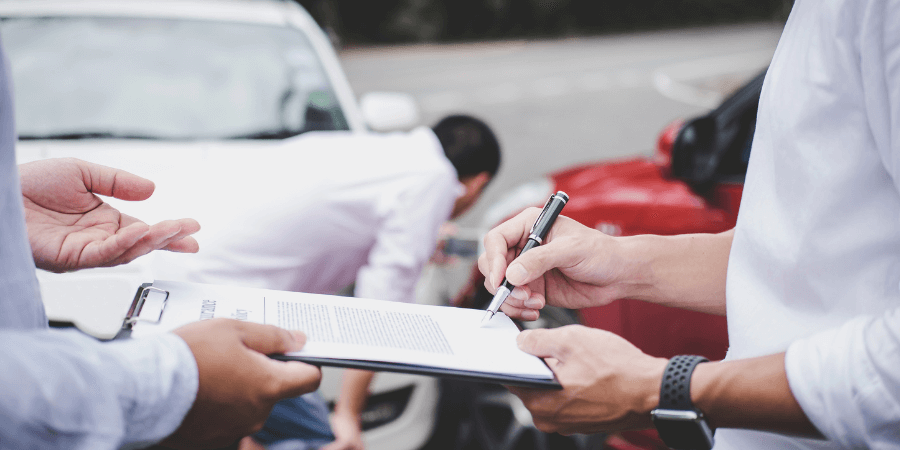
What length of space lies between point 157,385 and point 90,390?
0.08m

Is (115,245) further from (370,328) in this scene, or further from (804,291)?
(804,291)

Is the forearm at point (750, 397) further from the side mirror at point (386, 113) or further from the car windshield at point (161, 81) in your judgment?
the side mirror at point (386, 113)

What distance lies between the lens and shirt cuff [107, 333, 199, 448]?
32.6 inches

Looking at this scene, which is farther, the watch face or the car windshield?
the car windshield

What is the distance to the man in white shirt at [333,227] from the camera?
1.72m

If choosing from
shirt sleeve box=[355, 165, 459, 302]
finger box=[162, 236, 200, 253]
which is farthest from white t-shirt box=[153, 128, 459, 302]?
finger box=[162, 236, 200, 253]

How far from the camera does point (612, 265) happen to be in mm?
1250

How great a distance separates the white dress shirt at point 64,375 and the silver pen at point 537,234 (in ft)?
1.55

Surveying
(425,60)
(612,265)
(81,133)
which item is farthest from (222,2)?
(425,60)

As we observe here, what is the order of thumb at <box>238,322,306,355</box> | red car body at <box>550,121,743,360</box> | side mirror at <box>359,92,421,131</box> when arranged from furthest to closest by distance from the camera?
side mirror at <box>359,92,421,131</box>
red car body at <box>550,121,743,360</box>
thumb at <box>238,322,306,355</box>

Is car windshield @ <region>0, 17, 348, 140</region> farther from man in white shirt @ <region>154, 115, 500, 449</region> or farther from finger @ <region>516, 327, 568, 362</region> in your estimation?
finger @ <region>516, 327, 568, 362</region>

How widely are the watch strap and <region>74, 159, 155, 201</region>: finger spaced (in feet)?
2.86

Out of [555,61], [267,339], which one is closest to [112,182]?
[267,339]

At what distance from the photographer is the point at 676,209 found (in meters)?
2.15
